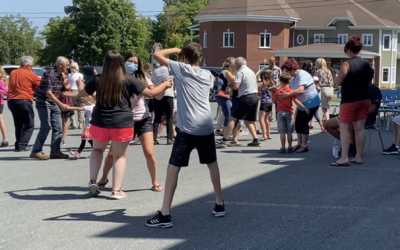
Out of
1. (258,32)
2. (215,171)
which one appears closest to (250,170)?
(215,171)

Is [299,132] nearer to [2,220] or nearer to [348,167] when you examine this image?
[348,167]

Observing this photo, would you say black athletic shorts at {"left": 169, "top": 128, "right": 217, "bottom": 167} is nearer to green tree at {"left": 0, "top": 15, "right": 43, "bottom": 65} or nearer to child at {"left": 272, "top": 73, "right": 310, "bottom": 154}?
child at {"left": 272, "top": 73, "right": 310, "bottom": 154}

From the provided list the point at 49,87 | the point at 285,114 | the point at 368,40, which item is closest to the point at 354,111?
the point at 285,114

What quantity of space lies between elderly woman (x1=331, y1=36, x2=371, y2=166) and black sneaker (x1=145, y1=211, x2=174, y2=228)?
4330 mm

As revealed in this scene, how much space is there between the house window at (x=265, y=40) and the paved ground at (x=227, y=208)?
47988 mm

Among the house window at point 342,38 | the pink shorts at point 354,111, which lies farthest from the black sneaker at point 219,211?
the house window at point 342,38

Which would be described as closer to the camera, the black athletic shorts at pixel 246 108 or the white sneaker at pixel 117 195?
the white sneaker at pixel 117 195

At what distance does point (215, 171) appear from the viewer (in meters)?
6.46

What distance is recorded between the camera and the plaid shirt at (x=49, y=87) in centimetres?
1063

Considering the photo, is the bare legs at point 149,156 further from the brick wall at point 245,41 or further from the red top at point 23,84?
the brick wall at point 245,41

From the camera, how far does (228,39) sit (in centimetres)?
5762

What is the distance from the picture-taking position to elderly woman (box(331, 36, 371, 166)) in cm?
928

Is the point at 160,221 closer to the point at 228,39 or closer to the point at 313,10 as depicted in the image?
the point at 228,39

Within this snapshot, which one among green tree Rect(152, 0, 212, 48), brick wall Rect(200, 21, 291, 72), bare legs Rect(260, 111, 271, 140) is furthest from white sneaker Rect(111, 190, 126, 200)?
green tree Rect(152, 0, 212, 48)
